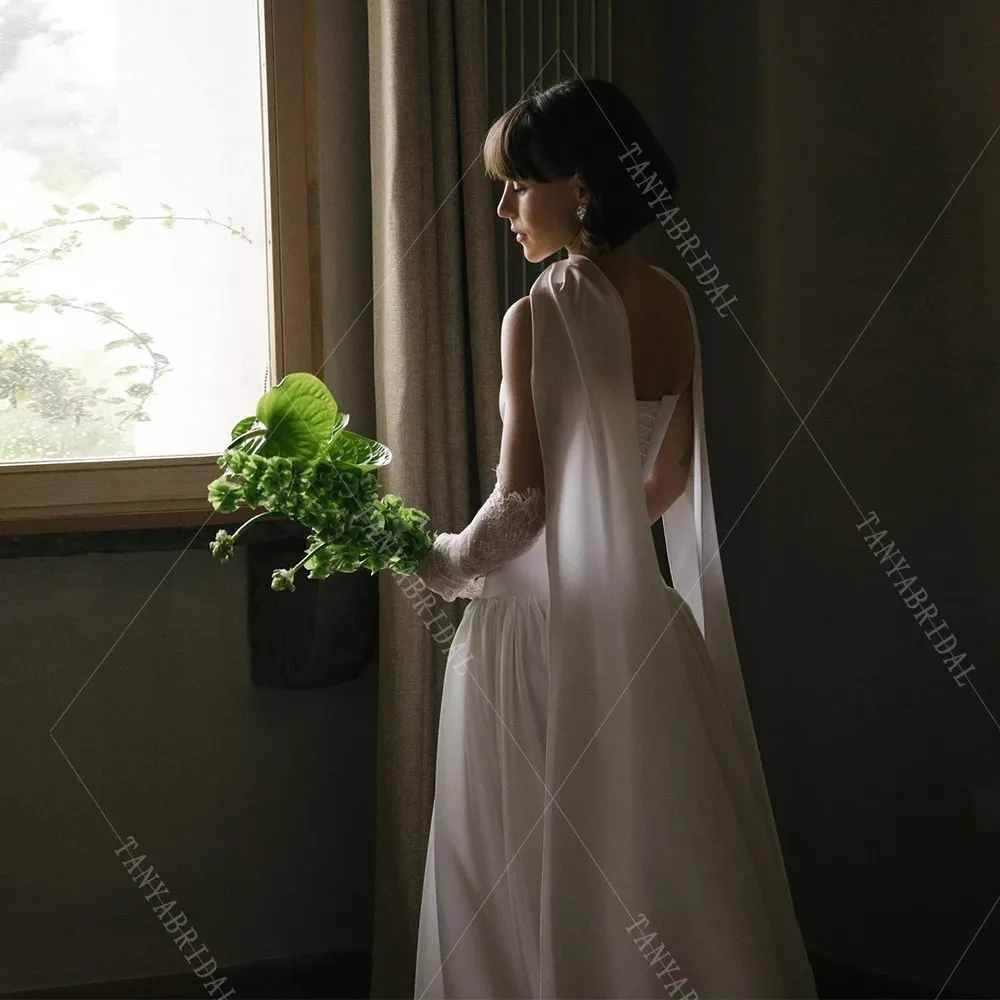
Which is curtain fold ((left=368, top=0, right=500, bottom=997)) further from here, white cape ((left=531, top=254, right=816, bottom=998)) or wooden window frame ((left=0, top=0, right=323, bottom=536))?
white cape ((left=531, top=254, right=816, bottom=998))

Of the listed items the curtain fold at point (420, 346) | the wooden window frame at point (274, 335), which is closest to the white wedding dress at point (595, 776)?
the curtain fold at point (420, 346)

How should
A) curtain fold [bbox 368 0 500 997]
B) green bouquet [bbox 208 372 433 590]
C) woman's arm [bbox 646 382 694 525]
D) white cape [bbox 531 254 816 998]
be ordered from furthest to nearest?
curtain fold [bbox 368 0 500 997] < woman's arm [bbox 646 382 694 525] < green bouquet [bbox 208 372 433 590] < white cape [bbox 531 254 816 998]

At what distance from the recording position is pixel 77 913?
2115 millimetres

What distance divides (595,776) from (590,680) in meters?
0.11

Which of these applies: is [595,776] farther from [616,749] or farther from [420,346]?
[420,346]

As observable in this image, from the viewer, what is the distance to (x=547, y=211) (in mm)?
1508

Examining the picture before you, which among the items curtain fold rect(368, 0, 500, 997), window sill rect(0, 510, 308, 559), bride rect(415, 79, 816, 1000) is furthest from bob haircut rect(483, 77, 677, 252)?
window sill rect(0, 510, 308, 559)

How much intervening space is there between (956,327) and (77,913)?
189cm

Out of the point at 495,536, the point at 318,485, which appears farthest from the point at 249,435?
the point at 495,536

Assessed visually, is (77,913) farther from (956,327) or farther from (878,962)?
(956,327)

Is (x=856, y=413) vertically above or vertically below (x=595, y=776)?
above

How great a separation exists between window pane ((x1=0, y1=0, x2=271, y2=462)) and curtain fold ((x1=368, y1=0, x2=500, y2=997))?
0.27 metres

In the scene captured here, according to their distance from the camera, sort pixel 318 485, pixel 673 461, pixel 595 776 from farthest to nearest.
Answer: pixel 673 461 < pixel 318 485 < pixel 595 776

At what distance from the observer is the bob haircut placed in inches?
57.6
